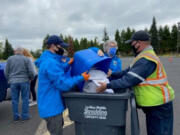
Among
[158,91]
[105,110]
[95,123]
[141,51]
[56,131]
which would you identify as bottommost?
[56,131]

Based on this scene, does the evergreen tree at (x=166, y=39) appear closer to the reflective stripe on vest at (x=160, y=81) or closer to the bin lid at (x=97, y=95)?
the reflective stripe on vest at (x=160, y=81)

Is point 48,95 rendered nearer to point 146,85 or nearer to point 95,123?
point 95,123

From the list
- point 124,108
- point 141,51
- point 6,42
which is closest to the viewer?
point 124,108

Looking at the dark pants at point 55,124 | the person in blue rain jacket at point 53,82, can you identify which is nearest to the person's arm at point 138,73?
the person in blue rain jacket at point 53,82

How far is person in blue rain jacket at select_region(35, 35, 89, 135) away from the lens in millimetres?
2148

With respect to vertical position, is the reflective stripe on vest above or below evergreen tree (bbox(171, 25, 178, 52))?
below

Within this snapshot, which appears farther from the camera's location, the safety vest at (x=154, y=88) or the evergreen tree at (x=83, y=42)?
the evergreen tree at (x=83, y=42)

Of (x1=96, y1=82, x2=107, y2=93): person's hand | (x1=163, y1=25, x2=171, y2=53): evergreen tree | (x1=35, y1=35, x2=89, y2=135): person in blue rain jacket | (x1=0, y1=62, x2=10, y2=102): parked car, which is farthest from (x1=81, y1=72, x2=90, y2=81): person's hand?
(x1=163, y1=25, x2=171, y2=53): evergreen tree

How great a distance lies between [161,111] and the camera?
2326 mm

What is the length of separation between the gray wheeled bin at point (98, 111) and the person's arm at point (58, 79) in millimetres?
118

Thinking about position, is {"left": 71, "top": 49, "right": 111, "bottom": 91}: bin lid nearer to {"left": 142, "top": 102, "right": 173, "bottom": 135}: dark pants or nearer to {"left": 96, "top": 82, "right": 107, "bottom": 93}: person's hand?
{"left": 96, "top": 82, "right": 107, "bottom": 93}: person's hand

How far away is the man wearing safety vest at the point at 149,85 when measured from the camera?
6.98 ft

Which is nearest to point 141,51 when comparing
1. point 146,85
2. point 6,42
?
point 146,85

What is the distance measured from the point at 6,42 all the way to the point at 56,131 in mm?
67123
